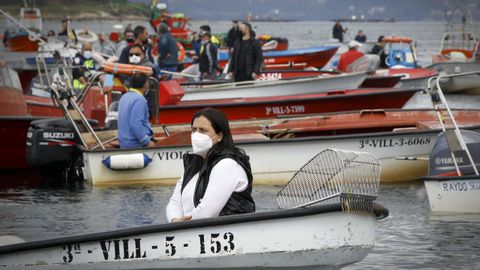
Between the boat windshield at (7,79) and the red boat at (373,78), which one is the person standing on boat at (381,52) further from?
the boat windshield at (7,79)

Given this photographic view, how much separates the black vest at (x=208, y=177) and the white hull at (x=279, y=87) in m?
12.8

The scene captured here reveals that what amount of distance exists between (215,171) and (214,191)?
0.15 m

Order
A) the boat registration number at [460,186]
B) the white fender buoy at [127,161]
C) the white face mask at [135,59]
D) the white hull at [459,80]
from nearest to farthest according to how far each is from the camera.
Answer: the boat registration number at [460,186] < the white fender buoy at [127,161] < the white face mask at [135,59] < the white hull at [459,80]

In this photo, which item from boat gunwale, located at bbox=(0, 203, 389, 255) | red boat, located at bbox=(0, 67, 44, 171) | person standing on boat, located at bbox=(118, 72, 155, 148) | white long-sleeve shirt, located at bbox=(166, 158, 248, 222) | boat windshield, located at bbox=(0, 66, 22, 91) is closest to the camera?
white long-sleeve shirt, located at bbox=(166, 158, 248, 222)

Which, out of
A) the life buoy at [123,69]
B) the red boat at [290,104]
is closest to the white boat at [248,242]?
the life buoy at [123,69]

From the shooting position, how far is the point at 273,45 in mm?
47188

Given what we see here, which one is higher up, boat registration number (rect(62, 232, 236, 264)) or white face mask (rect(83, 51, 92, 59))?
white face mask (rect(83, 51, 92, 59))

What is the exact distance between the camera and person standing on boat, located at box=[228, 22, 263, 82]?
20875mm

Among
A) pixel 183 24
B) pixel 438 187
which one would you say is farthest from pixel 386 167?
pixel 183 24

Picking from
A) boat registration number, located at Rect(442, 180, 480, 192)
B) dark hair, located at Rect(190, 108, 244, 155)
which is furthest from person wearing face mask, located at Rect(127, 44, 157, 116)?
dark hair, located at Rect(190, 108, 244, 155)

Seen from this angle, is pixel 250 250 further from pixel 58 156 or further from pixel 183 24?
pixel 183 24

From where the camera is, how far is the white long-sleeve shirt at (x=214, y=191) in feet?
28.2

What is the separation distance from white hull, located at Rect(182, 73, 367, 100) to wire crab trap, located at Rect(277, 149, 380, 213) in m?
11.7

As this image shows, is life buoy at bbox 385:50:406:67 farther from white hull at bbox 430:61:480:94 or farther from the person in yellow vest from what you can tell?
the person in yellow vest
